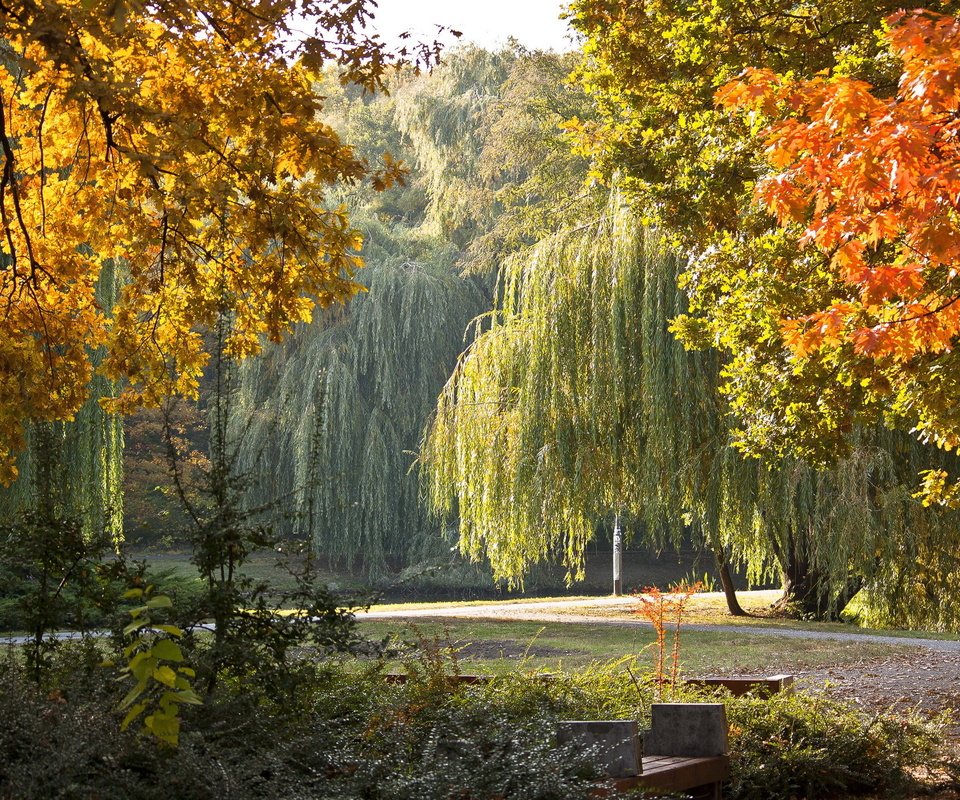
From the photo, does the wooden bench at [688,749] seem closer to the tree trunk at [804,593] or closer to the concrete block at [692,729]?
the concrete block at [692,729]

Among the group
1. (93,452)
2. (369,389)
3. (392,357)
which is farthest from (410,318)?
(93,452)

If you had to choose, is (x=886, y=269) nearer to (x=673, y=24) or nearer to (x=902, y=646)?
(x=673, y=24)

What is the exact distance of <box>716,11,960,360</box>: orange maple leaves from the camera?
5.60 metres

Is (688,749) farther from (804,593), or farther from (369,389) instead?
(369,389)

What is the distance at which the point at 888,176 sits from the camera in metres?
6.25

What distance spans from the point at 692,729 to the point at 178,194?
398 cm

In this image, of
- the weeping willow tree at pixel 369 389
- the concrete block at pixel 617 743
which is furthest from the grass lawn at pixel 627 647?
the weeping willow tree at pixel 369 389

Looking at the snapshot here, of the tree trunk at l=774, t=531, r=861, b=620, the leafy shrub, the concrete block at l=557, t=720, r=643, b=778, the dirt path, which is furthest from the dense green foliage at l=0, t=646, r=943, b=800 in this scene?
the tree trunk at l=774, t=531, r=861, b=620

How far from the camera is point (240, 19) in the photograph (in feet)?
24.1

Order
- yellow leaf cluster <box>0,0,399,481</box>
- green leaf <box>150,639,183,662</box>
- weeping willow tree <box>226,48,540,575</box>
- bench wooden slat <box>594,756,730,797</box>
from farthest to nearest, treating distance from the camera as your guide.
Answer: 1. weeping willow tree <box>226,48,540,575</box>
2. yellow leaf cluster <box>0,0,399,481</box>
3. bench wooden slat <box>594,756,730,797</box>
4. green leaf <box>150,639,183,662</box>

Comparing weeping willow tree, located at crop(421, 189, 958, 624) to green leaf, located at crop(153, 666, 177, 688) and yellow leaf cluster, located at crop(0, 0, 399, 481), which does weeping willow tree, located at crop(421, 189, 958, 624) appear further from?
green leaf, located at crop(153, 666, 177, 688)

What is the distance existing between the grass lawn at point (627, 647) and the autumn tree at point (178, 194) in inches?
163

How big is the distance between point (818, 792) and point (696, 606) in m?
15.2

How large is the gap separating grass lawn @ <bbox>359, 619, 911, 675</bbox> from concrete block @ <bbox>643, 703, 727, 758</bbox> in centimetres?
473
